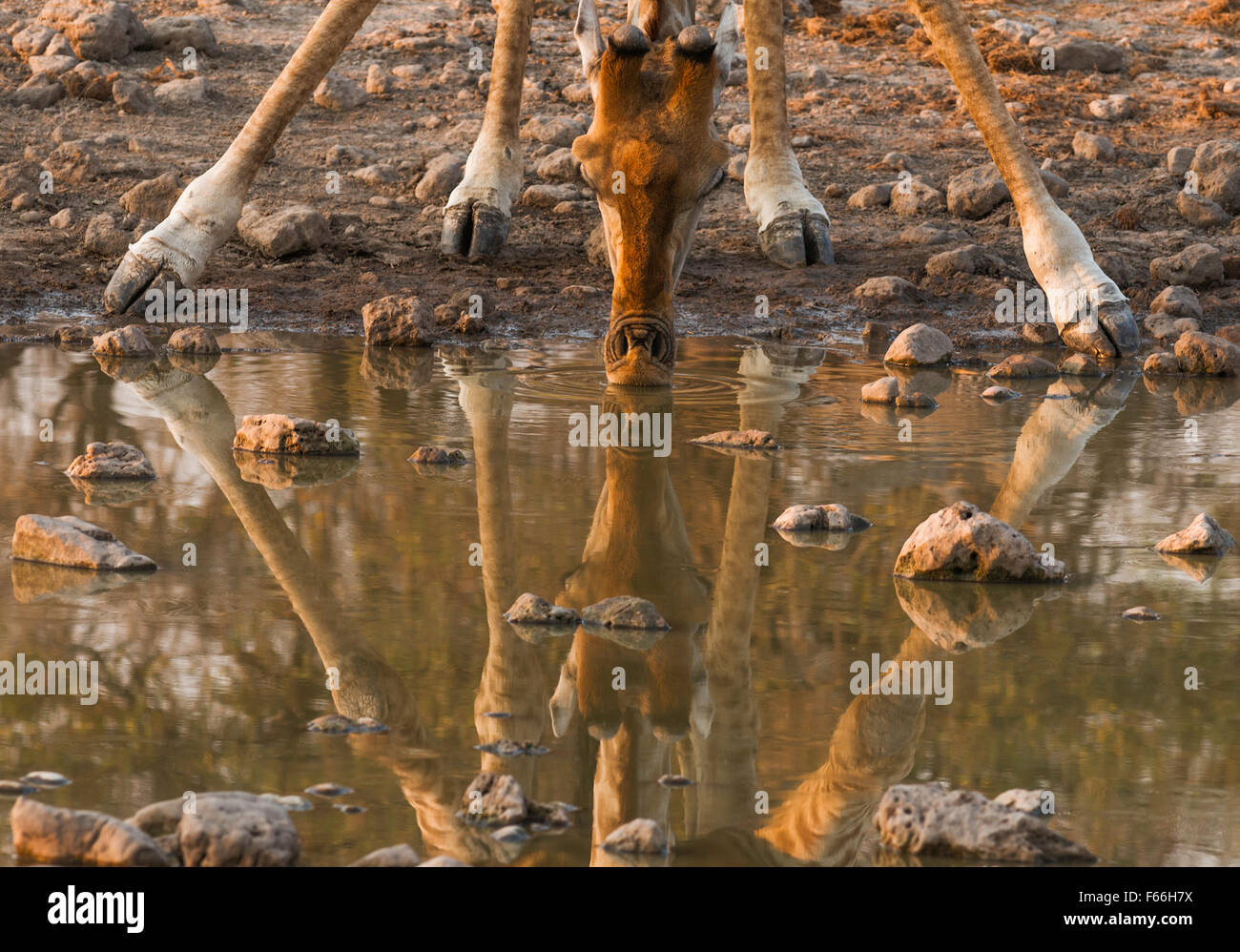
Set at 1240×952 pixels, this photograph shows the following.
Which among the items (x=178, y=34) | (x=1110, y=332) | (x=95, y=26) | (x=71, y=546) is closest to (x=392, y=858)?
(x=71, y=546)

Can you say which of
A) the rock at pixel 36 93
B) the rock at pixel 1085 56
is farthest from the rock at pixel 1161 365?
the rock at pixel 36 93

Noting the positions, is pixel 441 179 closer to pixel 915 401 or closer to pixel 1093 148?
pixel 1093 148

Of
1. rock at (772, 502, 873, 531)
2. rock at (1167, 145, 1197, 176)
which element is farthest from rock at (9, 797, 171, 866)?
Answer: rock at (1167, 145, 1197, 176)

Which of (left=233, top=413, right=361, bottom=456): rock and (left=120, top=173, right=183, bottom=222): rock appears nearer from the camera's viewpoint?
(left=233, top=413, right=361, bottom=456): rock

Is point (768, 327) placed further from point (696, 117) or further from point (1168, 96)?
point (1168, 96)

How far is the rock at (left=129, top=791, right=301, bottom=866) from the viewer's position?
9.41ft

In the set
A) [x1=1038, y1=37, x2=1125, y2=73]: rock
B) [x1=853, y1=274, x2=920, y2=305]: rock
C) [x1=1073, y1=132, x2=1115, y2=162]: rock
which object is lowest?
[x1=853, y1=274, x2=920, y2=305]: rock

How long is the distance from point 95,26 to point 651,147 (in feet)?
30.2

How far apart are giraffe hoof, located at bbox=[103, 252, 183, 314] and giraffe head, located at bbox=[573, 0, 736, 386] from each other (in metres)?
3.45

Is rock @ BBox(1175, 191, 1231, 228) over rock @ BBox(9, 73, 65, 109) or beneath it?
beneath

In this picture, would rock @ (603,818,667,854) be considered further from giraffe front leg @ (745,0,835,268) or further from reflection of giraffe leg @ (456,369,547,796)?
giraffe front leg @ (745,0,835,268)

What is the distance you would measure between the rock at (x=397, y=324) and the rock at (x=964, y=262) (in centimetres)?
345

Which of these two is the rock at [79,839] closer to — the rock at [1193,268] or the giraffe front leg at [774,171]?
the giraffe front leg at [774,171]
